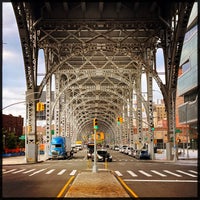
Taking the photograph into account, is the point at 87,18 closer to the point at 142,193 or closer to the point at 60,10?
the point at 60,10

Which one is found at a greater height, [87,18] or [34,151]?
[87,18]

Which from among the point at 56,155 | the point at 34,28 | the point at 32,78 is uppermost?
the point at 34,28

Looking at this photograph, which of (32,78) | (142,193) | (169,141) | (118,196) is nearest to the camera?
(118,196)

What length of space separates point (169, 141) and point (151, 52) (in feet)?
46.4

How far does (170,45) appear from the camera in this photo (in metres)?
40.4

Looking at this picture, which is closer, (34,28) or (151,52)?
(34,28)

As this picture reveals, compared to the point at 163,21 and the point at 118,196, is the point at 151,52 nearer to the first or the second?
the point at 163,21

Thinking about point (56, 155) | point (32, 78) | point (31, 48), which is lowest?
point (56, 155)

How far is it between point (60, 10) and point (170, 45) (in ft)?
44.5

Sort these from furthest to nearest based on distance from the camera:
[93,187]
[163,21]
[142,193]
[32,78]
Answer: [32,78] → [163,21] → [93,187] → [142,193]

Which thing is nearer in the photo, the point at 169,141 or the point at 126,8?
the point at 126,8

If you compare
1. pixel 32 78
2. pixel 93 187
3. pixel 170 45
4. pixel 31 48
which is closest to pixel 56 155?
pixel 32 78

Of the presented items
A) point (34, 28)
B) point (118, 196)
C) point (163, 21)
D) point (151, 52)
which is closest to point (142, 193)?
point (118, 196)

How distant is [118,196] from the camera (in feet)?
45.0
